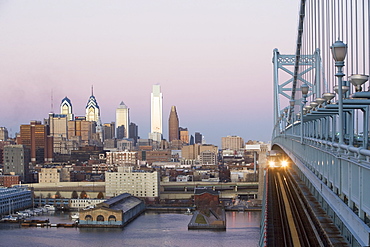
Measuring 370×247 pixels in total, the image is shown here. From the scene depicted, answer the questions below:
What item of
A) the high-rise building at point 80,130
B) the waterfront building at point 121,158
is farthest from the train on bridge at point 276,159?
the high-rise building at point 80,130

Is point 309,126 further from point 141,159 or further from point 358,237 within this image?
point 141,159

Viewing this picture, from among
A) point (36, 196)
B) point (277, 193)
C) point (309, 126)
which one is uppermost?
point (309, 126)

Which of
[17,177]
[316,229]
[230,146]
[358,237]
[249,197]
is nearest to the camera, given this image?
[358,237]

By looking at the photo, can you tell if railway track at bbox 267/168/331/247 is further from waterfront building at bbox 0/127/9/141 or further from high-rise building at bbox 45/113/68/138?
high-rise building at bbox 45/113/68/138

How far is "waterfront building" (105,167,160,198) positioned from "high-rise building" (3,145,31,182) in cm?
1015

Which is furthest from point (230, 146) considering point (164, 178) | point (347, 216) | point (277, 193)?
point (347, 216)

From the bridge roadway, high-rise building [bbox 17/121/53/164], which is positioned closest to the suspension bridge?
the bridge roadway

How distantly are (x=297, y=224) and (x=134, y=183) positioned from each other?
76.8ft

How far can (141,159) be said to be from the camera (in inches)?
2389

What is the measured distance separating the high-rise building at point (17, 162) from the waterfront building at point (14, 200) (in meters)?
9.75

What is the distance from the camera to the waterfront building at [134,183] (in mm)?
28250

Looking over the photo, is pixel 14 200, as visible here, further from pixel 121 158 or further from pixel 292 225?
pixel 121 158

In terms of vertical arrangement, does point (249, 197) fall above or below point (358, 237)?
below

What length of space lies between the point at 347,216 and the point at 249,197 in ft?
85.1
